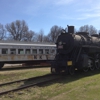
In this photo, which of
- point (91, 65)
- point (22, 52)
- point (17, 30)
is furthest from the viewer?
point (17, 30)

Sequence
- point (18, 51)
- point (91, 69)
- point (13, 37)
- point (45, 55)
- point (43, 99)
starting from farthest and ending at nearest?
point (13, 37), point (45, 55), point (18, 51), point (91, 69), point (43, 99)

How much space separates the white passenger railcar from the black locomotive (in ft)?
16.7

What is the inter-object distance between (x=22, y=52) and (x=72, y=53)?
828 cm

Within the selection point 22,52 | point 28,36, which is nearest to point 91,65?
point 22,52

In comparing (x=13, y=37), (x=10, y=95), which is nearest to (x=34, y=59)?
(x=10, y=95)

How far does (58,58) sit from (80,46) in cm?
195

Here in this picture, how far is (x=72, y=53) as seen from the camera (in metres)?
14.2

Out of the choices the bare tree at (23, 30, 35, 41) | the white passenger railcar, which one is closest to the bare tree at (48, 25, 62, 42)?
the bare tree at (23, 30, 35, 41)

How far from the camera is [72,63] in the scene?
44.2 ft

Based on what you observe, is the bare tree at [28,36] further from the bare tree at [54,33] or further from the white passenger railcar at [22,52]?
the white passenger railcar at [22,52]

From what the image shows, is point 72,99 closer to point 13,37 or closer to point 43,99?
point 43,99

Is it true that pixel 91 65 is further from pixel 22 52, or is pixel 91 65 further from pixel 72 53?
pixel 22 52

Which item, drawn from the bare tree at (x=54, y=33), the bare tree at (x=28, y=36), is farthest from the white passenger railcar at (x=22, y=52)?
the bare tree at (x=54, y=33)

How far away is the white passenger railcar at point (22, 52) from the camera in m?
19.7
